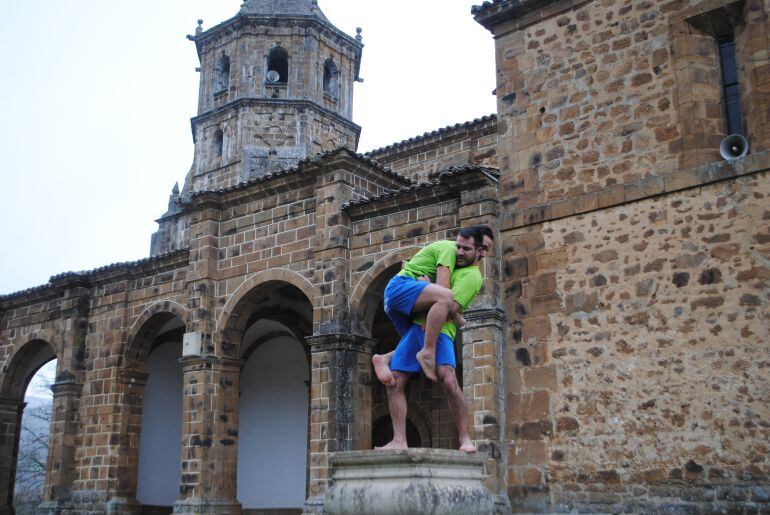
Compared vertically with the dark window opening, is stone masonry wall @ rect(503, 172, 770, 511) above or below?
below

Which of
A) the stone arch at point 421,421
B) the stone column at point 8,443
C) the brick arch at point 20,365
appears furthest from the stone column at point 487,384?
the stone column at point 8,443

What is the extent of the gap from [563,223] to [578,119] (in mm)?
1386

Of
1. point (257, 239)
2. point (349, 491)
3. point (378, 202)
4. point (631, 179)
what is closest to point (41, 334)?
point (257, 239)

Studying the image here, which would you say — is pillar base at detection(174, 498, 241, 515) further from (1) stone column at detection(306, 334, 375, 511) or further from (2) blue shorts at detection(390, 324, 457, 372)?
(2) blue shorts at detection(390, 324, 457, 372)

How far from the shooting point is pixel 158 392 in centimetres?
1823

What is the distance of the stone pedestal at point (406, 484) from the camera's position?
538cm

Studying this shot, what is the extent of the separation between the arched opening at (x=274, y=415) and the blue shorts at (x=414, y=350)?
11451 mm

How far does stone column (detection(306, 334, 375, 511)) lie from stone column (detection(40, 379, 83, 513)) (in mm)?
6435

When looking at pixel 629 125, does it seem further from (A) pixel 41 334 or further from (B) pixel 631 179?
(A) pixel 41 334

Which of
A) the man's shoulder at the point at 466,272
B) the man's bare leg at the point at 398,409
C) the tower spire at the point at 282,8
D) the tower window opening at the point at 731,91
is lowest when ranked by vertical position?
the man's bare leg at the point at 398,409

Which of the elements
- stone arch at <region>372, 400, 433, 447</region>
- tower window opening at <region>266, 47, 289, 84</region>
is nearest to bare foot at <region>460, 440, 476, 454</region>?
stone arch at <region>372, 400, 433, 447</region>

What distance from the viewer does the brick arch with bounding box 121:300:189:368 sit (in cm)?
1648

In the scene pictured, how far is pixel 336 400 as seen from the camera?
505 inches

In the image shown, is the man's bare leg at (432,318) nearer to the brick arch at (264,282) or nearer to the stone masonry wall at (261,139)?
the brick arch at (264,282)
